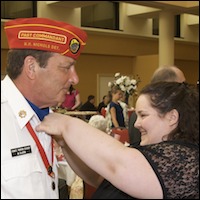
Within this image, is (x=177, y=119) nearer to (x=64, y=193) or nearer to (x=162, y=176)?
(x=162, y=176)

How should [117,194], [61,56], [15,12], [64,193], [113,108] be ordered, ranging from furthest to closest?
[15,12] → [113,108] → [64,193] → [117,194] → [61,56]

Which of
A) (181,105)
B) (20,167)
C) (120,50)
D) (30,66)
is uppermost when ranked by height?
(120,50)

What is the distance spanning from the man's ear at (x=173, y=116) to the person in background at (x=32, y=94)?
1.25 feet

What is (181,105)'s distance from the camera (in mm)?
1403

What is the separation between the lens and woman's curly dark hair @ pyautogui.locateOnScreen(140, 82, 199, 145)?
1380 mm

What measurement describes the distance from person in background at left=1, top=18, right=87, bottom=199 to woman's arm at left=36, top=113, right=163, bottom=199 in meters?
0.07

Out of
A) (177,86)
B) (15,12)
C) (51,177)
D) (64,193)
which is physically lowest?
(64,193)

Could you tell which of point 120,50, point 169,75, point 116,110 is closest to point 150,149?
point 169,75

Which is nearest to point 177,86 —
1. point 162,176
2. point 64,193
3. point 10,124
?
point 162,176

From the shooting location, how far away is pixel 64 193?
102 inches

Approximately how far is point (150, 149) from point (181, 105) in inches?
8.0

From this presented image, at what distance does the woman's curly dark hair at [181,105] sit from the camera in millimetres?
1380

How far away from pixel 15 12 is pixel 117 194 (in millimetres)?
8836

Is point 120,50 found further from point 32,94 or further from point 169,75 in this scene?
point 32,94
